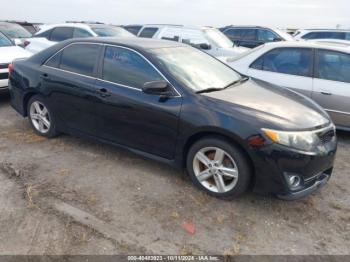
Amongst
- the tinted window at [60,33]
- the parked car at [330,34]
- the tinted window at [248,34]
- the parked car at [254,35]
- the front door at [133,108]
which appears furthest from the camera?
the tinted window at [248,34]

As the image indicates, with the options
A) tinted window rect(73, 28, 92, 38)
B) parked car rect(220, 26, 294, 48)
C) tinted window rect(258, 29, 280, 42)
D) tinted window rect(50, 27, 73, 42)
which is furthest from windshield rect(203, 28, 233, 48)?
tinted window rect(50, 27, 73, 42)

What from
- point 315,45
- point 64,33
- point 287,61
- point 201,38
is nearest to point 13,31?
point 64,33

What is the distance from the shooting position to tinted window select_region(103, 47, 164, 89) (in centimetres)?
398

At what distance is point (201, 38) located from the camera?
1030cm

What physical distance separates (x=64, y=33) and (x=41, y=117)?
5303 millimetres

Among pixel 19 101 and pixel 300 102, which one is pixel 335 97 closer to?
pixel 300 102

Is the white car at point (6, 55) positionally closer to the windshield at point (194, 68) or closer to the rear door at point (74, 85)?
the rear door at point (74, 85)

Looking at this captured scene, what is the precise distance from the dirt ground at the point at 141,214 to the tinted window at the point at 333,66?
158 centimetres

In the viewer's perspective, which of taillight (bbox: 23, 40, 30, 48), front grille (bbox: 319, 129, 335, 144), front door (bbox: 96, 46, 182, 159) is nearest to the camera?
front grille (bbox: 319, 129, 335, 144)

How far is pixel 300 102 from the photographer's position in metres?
3.96

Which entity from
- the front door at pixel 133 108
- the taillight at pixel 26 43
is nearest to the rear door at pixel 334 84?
the front door at pixel 133 108

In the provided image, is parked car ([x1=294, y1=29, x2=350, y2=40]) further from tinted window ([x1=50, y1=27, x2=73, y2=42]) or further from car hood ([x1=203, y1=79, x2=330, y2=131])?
car hood ([x1=203, y1=79, x2=330, y2=131])

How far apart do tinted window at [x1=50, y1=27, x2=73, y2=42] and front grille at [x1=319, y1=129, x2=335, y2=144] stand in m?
7.88

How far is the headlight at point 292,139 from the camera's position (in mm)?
3234
